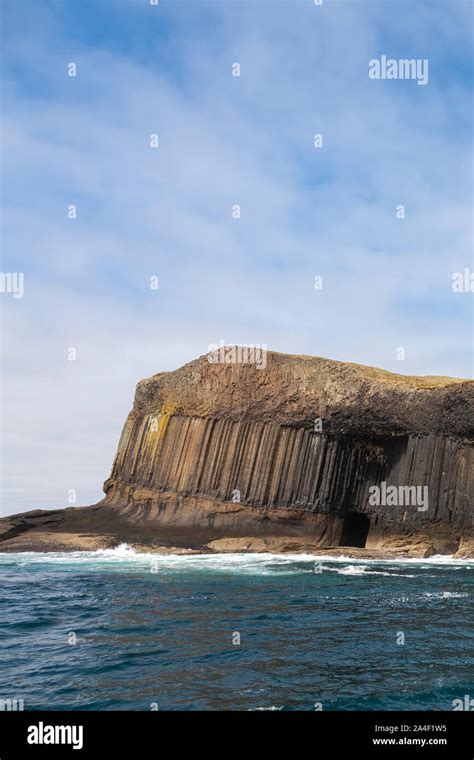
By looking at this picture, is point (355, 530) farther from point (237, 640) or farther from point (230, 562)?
point (237, 640)

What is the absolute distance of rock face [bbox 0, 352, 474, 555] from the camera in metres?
43.3

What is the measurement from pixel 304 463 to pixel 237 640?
29510mm

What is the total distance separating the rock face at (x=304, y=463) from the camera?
43.3 meters

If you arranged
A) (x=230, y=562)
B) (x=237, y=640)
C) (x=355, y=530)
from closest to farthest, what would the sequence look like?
1. (x=237, y=640)
2. (x=230, y=562)
3. (x=355, y=530)

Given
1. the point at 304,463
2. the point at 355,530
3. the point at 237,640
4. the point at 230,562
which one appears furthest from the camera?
the point at 355,530

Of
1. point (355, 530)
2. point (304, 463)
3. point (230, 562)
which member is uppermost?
point (304, 463)

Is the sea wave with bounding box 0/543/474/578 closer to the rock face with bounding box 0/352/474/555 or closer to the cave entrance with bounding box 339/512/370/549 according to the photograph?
the rock face with bounding box 0/352/474/555

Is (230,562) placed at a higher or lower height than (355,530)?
lower

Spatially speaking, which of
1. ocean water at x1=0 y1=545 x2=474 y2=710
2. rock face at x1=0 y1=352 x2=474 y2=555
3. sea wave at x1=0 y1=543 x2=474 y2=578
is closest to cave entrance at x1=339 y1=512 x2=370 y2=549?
rock face at x1=0 y1=352 x2=474 y2=555

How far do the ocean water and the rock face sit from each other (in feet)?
37.0

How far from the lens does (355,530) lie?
48219mm

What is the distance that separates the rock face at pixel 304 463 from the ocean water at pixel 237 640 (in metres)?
11.3

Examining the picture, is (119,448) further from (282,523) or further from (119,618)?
(119,618)

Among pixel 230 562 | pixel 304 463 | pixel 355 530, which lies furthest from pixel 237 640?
pixel 355 530
